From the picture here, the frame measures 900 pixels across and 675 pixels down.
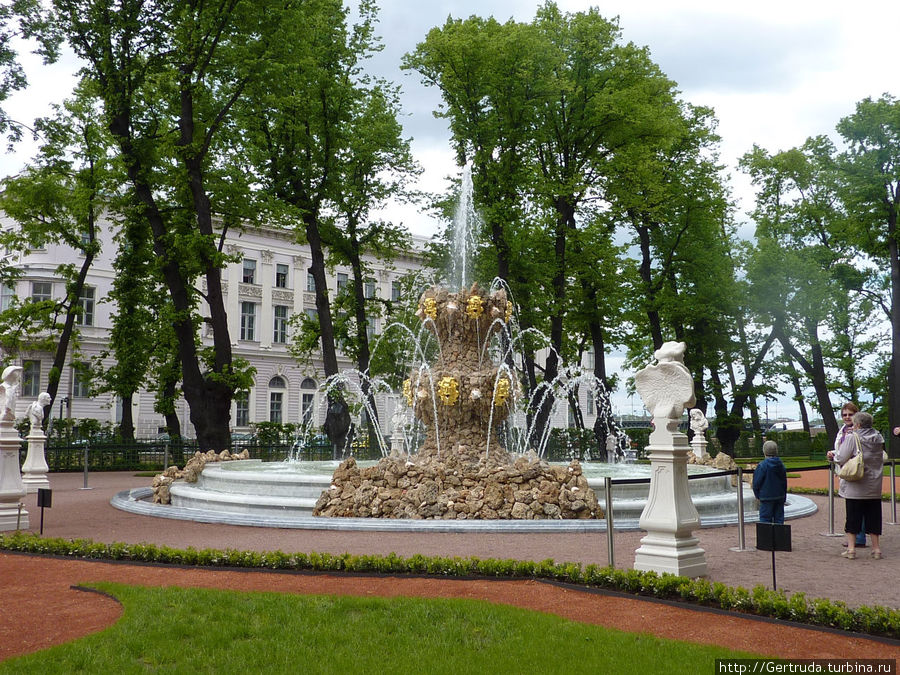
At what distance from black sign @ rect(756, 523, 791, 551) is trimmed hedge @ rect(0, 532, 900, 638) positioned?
44cm

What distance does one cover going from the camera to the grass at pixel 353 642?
18.1ft

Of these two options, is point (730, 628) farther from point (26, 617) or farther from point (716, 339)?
point (716, 339)

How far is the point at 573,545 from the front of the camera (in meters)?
10.6

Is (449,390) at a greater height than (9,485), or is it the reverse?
(449,390)

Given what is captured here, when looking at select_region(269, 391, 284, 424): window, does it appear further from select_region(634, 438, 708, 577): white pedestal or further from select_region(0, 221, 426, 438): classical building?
select_region(634, 438, 708, 577): white pedestal

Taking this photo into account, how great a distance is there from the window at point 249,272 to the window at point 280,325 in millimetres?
2725

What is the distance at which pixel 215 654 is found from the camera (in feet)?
19.2

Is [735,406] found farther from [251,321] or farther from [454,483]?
[251,321]

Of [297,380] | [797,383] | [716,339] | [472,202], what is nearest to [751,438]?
[797,383]

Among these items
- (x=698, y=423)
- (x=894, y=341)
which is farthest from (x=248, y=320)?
(x=894, y=341)

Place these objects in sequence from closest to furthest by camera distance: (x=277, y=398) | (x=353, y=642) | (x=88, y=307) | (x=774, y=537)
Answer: (x=353, y=642)
(x=774, y=537)
(x=88, y=307)
(x=277, y=398)

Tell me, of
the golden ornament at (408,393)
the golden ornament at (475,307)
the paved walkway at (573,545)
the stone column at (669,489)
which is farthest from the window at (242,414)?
the stone column at (669,489)

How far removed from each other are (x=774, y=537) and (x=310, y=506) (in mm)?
8136

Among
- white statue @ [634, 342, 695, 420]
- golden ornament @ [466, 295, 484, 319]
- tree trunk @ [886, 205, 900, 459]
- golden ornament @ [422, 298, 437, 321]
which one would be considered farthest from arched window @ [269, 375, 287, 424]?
white statue @ [634, 342, 695, 420]
